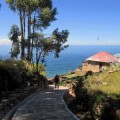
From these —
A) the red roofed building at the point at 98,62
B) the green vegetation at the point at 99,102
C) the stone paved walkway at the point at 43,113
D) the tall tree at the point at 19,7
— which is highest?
the tall tree at the point at 19,7

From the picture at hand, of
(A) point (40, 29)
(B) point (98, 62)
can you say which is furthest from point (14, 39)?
(B) point (98, 62)

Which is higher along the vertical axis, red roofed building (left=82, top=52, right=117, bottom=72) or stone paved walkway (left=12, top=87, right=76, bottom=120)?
stone paved walkway (left=12, top=87, right=76, bottom=120)

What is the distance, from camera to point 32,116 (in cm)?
1644

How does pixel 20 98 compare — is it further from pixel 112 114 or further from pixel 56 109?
pixel 112 114

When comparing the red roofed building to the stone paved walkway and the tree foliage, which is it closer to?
the tree foliage

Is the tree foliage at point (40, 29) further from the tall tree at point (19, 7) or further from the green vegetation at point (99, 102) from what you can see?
the green vegetation at point (99, 102)

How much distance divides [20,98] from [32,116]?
7.17 m

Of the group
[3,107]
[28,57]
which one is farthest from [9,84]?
[28,57]

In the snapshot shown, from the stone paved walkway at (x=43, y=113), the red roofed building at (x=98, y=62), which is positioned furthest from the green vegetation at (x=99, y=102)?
the red roofed building at (x=98, y=62)

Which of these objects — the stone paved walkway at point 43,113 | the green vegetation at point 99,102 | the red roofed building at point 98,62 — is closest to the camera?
the green vegetation at point 99,102

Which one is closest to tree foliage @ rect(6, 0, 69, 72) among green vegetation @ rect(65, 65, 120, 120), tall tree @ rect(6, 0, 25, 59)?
tall tree @ rect(6, 0, 25, 59)

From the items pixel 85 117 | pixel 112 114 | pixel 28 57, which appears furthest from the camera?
pixel 28 57

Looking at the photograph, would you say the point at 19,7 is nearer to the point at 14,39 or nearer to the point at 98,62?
the point at 14,39

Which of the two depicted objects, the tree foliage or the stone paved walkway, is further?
the tree foliage
